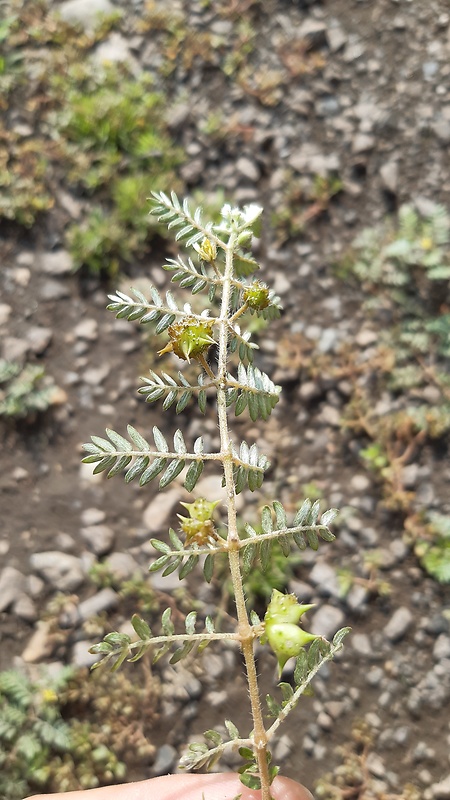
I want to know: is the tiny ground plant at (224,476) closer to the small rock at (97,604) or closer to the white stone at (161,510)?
the small rock at (97,604)

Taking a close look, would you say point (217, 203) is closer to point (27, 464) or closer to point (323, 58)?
point (323, 58)

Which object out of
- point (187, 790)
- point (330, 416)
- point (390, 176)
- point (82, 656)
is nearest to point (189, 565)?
point (187, 790)

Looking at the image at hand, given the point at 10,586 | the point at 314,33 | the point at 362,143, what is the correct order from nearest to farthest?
the point at 10,586 < the point at 362,143 < the point at 314,33

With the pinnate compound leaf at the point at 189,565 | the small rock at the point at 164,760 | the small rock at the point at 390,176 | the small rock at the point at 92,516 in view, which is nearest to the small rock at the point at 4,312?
the small rock at the point at 92,516

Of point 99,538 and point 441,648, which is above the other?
point 99,538

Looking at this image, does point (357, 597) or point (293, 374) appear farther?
point (293, 374)

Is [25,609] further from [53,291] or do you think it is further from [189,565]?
[189,565]
